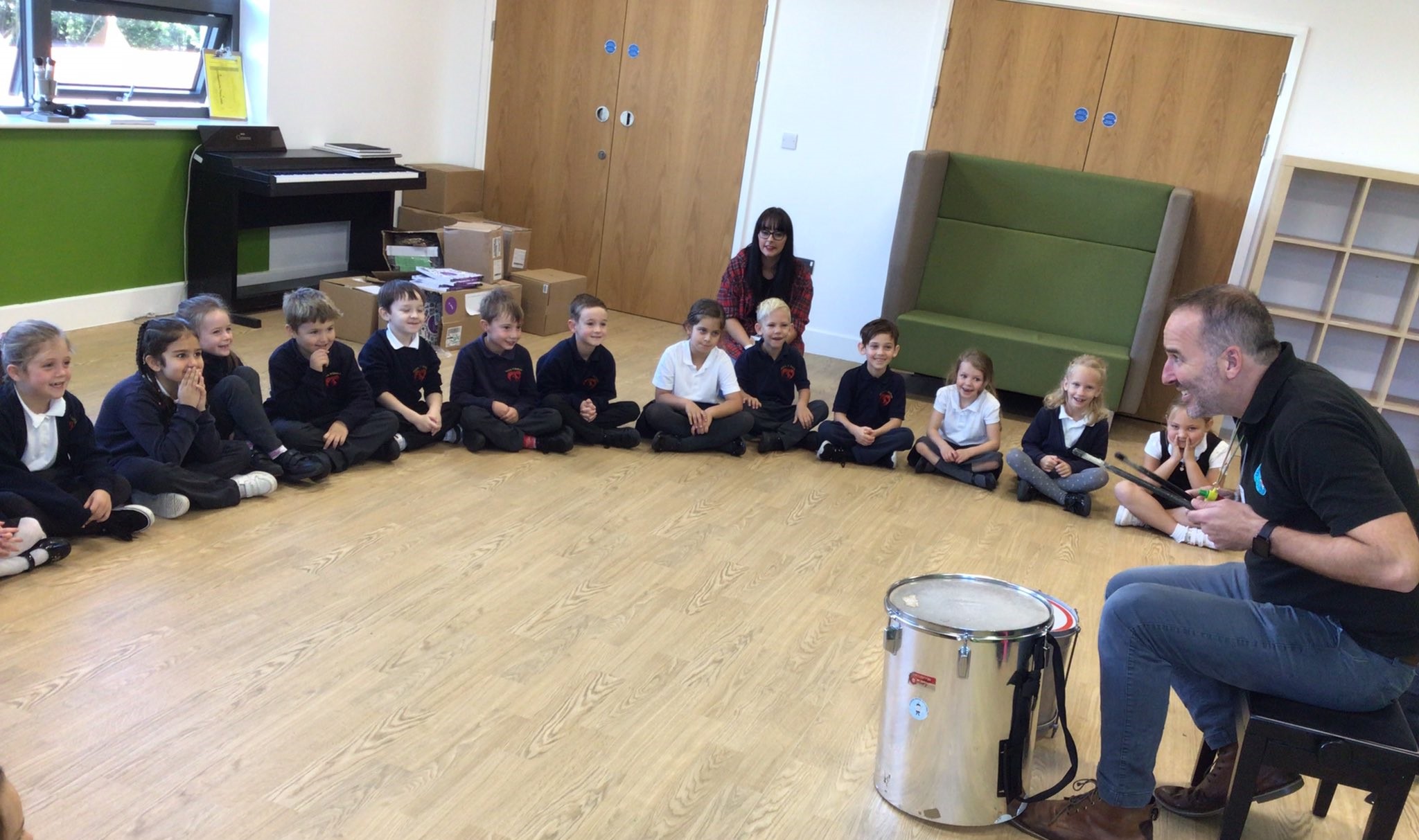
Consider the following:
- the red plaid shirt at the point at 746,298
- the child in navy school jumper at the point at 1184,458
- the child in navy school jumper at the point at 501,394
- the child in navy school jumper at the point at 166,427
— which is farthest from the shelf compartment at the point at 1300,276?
the child in navy school jumper at the point at 166,427

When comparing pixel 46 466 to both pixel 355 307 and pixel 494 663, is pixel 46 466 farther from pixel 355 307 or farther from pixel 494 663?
pixel 355 307

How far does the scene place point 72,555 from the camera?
299 cm

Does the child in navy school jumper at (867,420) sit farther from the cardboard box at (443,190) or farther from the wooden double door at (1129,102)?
the cardboard box at (443,190)

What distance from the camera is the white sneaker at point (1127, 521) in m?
4.29

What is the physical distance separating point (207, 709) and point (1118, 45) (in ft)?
16.8

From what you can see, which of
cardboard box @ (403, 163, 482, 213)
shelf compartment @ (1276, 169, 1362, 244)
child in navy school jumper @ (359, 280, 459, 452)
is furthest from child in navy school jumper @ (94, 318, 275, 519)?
shelf compartment @ (1276, 169, 1362, 244)

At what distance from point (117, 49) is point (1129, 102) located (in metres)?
4.82

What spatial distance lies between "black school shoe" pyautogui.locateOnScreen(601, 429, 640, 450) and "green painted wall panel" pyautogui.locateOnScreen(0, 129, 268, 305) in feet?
8.14

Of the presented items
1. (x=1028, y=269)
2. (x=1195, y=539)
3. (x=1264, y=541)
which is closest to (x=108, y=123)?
(x=1028, y=269)

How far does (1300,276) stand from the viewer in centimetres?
572

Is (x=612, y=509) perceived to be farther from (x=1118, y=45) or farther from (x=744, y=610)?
(x=1118, y=45)

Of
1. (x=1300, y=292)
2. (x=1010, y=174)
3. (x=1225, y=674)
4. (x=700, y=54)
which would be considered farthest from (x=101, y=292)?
(x=1300, y=292)

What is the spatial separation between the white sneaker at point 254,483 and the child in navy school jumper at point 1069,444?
2.64 m

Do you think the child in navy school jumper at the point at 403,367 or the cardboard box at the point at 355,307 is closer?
the child in navy school jumper at the point at 403,367
